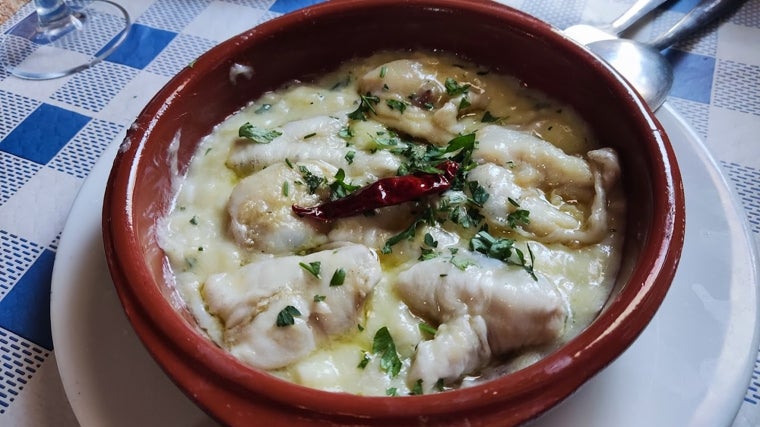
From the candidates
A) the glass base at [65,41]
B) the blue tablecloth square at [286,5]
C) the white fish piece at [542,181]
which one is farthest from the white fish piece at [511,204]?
the glass base at [65,41]

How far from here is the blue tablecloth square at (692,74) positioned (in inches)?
89.0

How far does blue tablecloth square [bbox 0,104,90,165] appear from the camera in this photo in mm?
2148

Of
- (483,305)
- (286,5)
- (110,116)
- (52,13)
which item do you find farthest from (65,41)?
(483,305)

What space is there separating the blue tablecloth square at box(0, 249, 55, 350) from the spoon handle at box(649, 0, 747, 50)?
2.00 m

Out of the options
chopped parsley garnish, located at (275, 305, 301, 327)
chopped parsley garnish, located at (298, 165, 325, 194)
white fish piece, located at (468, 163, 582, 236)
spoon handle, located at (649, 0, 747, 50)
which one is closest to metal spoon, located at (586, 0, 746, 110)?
spoon handle, located at (649, 0, 747, 50)

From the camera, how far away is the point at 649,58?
7.09 feet

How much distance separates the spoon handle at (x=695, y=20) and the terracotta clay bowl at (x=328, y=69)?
681mm

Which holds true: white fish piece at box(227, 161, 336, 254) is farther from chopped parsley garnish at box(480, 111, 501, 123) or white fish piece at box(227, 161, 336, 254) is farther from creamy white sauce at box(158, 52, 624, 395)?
chopped parsley garnish at box(480, 111, 501, 123)

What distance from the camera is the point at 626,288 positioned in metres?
1.32

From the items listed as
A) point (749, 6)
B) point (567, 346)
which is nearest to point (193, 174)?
point (567, 346)

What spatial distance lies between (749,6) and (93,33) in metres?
2.46

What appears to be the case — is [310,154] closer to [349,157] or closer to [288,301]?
[349,157]

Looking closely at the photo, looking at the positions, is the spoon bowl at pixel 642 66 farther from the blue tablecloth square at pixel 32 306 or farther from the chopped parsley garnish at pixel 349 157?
the blue tablecloth square at pixel 32 306

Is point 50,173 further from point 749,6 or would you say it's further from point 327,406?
point 749,6
